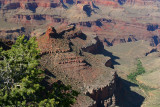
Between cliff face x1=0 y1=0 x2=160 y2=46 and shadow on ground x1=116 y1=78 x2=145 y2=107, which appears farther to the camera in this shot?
cliff face x1=0 y1=0 x2=160 y2=46

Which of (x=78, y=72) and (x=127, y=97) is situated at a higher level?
(x=78, y=72)

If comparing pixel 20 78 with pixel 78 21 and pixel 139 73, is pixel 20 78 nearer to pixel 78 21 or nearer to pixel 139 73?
pixel 139 73

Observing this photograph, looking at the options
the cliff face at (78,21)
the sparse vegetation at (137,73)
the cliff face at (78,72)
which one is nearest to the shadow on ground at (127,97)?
the cliff face at (78,72)

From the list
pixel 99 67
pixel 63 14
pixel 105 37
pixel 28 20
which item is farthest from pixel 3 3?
pixel 99 67

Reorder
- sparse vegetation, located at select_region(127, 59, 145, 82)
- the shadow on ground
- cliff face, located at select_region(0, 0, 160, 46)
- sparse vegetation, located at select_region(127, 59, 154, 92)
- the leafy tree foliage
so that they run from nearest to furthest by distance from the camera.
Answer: the leafy tree foliage → the shadow on ground → sparse vegetation, located at select_region(127, 59, 154, 92) → sparse vegetation, located at select_region(127, 59, 145, 82) → cliff face, located at select_region(0, 0, 160, 46)

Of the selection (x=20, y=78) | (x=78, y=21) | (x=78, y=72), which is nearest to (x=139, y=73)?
(x=78, y=72)

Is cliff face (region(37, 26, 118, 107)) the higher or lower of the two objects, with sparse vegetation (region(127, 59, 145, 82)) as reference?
higher

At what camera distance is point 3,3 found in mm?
176500

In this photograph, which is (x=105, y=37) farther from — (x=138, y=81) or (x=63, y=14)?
(x=138, y=81)

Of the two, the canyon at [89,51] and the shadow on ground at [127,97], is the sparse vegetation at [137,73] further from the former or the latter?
the shadow on ground at [127,97]

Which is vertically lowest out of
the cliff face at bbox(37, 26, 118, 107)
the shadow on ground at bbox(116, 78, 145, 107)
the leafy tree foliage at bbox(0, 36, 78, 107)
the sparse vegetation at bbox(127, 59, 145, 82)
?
the sparse vegetation at bbox(127, 59, 145, 82)

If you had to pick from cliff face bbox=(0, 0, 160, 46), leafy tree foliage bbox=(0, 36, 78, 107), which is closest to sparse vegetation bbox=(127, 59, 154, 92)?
cliff face bbox=(0, 0, 160, 46)

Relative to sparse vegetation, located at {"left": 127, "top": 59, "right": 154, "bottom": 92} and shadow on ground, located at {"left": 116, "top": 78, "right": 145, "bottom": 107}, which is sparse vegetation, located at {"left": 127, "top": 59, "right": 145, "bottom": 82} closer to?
sparse vegetation, located at {"left": 127, "top": 59, "right": 154, "bottom": 92}

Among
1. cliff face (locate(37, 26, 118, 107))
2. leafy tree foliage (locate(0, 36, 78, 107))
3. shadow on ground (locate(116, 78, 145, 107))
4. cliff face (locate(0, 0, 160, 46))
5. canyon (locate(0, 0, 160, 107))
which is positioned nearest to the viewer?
leafy tree foliage (locate(0, 36, 78, 107))
